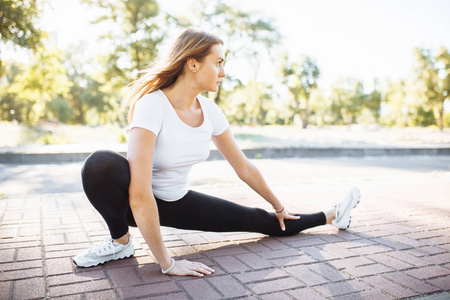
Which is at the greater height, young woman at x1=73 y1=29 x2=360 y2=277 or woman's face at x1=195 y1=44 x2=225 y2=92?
woman's face at x1=195 y1=44 x2=225 y2=92

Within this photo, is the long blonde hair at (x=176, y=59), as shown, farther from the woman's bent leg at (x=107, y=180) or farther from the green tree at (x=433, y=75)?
the green tree at (x=433, y=75)

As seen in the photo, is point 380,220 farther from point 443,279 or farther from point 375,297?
point 375,297

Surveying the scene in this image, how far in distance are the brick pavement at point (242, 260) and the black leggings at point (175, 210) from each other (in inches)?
6.0

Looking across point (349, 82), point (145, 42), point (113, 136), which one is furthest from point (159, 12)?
point (349, 82)

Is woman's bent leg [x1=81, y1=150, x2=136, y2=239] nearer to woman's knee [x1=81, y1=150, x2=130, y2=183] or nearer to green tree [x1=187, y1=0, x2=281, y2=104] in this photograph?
woman's knee [x1=81, y1=150, x2=130, y2=183]

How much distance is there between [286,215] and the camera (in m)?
2.85

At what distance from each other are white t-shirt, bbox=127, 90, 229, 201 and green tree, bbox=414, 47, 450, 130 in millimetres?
36413

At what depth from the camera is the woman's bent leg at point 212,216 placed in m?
2.49

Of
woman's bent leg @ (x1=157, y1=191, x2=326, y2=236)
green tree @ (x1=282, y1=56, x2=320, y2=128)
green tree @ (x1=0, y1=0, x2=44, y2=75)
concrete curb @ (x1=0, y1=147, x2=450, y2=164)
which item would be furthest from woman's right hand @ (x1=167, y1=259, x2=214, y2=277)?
green tree @ (x1=282, y1=56, x2=320, y2=128)

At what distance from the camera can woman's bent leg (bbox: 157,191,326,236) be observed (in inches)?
98.0

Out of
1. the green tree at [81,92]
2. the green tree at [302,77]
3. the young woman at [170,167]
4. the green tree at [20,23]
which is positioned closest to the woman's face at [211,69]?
the young woman at [170,167]

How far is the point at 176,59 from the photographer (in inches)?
90.1

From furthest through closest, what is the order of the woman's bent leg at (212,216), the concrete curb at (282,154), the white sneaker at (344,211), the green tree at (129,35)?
the green tree at (129,35) < the concrete curb at (282,154) < the white sneaker at (344,211) < the woman's bent leg at (212,216)

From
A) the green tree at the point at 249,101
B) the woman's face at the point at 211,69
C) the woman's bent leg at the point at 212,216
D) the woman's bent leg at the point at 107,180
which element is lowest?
the woman's bent leg at the point at 212,216
